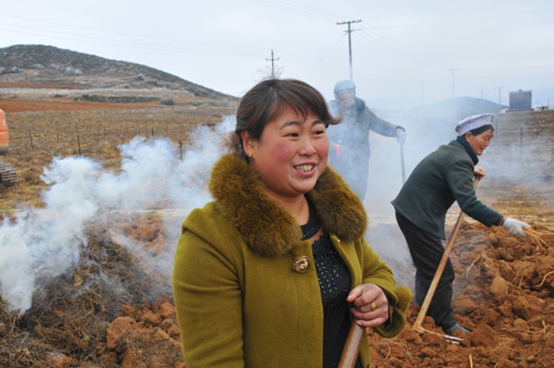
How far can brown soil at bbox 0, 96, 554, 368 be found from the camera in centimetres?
283

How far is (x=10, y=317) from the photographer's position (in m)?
2.91

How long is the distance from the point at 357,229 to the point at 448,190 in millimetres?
2434

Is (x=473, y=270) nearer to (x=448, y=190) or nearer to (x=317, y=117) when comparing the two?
(x=448, y=190)

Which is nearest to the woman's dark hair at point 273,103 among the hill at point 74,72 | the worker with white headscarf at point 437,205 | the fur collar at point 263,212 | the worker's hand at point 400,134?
the fur collar at point 263,212

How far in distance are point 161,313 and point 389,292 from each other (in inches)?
105

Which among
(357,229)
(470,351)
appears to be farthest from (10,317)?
(470,351)

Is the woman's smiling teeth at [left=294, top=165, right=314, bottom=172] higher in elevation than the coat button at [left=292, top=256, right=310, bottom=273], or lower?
higher

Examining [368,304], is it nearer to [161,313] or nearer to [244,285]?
[244,285]

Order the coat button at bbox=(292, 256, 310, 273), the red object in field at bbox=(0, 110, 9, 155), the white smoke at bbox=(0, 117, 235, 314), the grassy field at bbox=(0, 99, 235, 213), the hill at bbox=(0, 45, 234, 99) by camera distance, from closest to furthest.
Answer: the coat button at bbox=(292, 256, 310, 273) < the white smoke at bbox=(0, 117, 235, 314) < the red object in field at bbox=(0, 110, 9, 155) < the grassy field at bbox=(0, 99, 235, 213) < the hill at bbox=(0, 45, 234, 99)

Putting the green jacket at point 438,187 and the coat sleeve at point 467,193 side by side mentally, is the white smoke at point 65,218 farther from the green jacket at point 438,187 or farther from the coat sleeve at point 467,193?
the coat sleeve at point 467,193

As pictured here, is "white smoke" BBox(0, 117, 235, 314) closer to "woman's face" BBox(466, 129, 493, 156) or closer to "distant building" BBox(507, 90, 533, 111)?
"woman's face" BBox(466, 129, 493, 156)

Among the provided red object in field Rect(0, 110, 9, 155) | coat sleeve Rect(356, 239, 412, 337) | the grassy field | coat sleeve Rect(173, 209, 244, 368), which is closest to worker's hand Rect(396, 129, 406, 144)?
coat sleeve Rect(356, 239, 412, 337)

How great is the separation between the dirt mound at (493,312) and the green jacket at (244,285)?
206 cm

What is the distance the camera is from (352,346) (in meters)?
1.36
